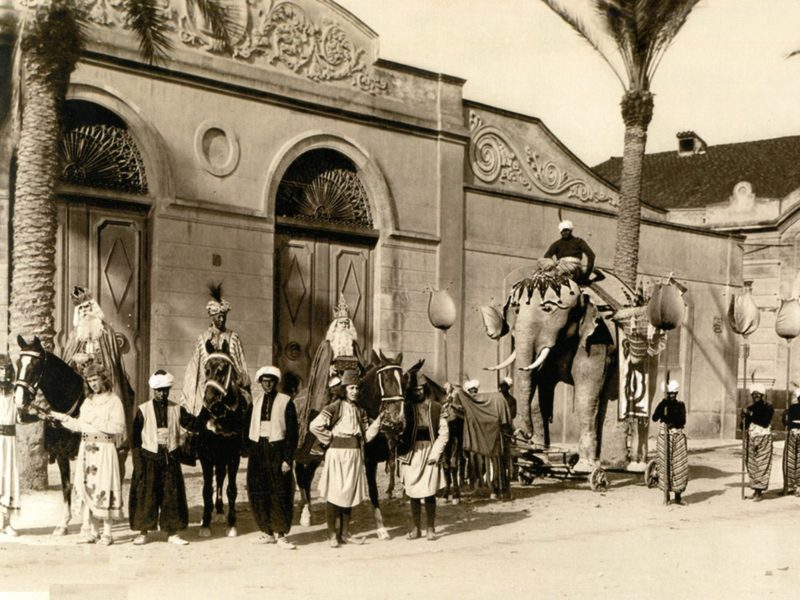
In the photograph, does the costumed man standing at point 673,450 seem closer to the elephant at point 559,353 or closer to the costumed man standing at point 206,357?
the elephant at point 559,353

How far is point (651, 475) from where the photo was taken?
1514 cm

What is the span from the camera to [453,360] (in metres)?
20.7

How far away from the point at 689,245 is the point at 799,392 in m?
11.6

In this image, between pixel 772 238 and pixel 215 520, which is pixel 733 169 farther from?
pixel 215 520

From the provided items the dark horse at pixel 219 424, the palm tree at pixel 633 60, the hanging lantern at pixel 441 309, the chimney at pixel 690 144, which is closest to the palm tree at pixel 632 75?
the palm tree at pixel 633 60

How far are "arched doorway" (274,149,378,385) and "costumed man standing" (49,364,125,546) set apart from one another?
27.9 feet

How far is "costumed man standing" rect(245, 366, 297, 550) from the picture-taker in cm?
1014

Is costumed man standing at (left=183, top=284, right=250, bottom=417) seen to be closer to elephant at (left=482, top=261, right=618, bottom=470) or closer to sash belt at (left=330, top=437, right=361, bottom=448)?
sash belt at (left=330, top=437, right=361, bottom=448)

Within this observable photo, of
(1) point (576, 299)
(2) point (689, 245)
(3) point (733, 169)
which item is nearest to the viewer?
(1) point (576, 299)

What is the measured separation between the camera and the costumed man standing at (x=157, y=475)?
9930 mm

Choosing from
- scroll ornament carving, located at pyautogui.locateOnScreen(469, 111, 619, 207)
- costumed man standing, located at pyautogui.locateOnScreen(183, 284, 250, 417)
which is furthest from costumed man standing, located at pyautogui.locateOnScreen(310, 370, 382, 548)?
scroll ornament carving, located at pyautogui.locateOnScreen(469, 111, 619, 207)

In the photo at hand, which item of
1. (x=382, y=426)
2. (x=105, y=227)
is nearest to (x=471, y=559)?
(x=382, y=426)

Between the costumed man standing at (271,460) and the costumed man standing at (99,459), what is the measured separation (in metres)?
1.19

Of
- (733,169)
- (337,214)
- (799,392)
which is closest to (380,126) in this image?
(337,214)
